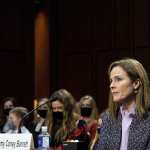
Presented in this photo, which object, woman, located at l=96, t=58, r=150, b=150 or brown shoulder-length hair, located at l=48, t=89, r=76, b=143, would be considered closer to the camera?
woman, located at l=96, t=58, r=150, b=150

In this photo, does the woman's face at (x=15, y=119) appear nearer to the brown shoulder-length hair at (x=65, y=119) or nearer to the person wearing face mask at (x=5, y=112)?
the person wearing face mask at (x=5, y=112)

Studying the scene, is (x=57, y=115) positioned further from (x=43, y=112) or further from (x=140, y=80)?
(x=140, y=80)

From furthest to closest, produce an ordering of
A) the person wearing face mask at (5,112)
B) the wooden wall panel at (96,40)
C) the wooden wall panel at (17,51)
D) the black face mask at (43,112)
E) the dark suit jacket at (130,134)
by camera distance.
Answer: the wooden wall panel at (17,51)
the wooden wall panel at (96,40)
the person wearing face mask at (5,112)
the black face mask at (43,112)
the dark suit jacket at (130,134)

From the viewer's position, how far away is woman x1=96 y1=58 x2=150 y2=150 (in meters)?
2.93

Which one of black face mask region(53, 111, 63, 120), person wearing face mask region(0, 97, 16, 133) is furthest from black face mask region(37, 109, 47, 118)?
person wearing face mask region(0, 97, 16, 133)

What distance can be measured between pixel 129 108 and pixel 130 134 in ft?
0.51

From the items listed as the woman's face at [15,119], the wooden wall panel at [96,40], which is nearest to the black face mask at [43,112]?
the woman's face at [15,119]

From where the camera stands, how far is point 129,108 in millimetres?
2990

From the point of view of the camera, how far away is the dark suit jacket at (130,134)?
9.55 ft

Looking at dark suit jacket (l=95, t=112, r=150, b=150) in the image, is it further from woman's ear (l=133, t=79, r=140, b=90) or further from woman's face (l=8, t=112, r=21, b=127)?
woman's face (l=8, t=112, r=21, b=127)

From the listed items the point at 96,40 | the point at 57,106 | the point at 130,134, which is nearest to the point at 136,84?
the point at 130,134

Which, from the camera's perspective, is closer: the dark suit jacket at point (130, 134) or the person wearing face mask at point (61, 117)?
the dark suit jacket at point (130, 134)

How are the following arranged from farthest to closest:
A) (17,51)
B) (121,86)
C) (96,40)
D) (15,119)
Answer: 1. (17,51)
2. (96,40)
3. (15,119)
4. (121,86)

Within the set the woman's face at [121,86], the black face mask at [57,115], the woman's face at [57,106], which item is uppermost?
the woman's face at [121,86]
